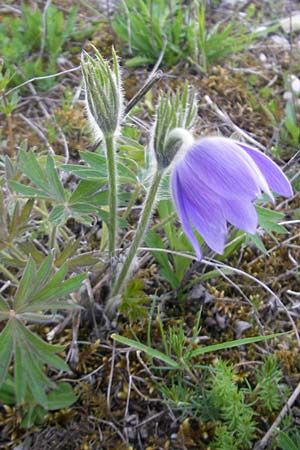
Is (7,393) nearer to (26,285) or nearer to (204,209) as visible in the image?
(26,285)

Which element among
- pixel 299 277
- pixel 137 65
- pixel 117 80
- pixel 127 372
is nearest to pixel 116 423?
pixel 127 372

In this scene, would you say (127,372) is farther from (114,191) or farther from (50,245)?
(114,191)

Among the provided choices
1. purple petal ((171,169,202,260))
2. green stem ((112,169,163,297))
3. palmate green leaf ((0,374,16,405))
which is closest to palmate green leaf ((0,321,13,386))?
palmate green leaf ((0,374,16,405))

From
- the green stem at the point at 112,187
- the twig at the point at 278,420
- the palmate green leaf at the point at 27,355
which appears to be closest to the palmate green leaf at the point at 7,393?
the palmate green leaf at the point at 27,355

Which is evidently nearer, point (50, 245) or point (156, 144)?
point (156, 144)

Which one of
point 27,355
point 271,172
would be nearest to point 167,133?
point 271,172

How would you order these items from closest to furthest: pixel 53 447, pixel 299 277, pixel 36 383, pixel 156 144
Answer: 1. pixel 156 144
2. pixel 36 383
3. pixel 53 447
4. pixel 299 277
